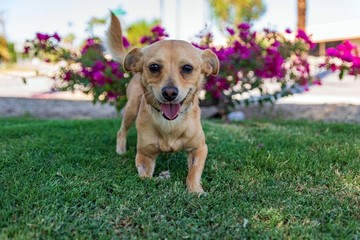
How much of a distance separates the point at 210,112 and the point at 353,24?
16.4 meters

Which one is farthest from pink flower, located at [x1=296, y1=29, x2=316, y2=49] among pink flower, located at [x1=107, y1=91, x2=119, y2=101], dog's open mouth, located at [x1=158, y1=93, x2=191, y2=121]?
dog's open mouth, located at [x1=158, y1=93, x2=191, y2=121]

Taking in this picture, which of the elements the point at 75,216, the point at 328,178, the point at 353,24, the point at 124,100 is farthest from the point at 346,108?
the point at 353,24

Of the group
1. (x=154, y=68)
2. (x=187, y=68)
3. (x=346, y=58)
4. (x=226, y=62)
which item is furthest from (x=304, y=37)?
(x=154, y=68)

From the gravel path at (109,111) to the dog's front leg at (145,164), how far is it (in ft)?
14.9

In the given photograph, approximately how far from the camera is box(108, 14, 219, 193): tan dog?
2.82m

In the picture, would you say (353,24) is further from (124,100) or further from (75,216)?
(75,216)

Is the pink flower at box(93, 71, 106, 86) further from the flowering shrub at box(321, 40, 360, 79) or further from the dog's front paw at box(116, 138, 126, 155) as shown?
the flowering shrub at box(321, 40, 360, 79)

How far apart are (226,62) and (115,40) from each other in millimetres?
2230

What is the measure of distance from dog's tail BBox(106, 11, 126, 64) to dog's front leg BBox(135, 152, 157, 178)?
1526mm

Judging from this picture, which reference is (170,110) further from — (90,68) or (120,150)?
(90,68)

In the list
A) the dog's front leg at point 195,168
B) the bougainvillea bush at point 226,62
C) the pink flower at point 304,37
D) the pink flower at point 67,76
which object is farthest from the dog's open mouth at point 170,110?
the pink flower at point 67,76

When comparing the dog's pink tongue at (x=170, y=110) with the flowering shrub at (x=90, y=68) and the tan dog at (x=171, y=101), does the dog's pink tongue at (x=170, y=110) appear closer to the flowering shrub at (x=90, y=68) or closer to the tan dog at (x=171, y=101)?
the tan dog at (x=171, y=101)

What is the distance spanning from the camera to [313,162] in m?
3.29

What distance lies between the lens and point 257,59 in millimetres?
6191
